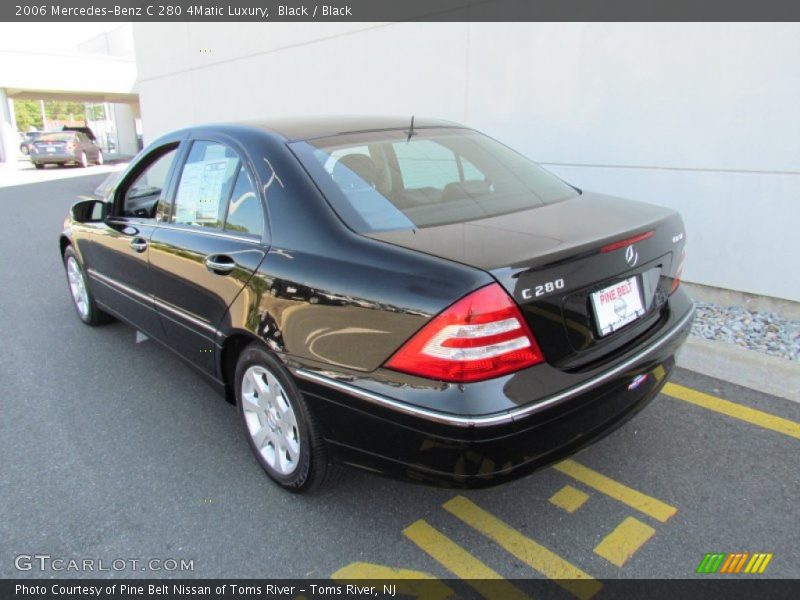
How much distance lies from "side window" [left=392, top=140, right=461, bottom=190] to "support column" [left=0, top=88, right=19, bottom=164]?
31770 millimetres

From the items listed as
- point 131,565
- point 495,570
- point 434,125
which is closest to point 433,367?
point 495,570

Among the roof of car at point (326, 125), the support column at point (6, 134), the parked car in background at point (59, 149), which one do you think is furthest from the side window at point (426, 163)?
the support column at point (6, 134)

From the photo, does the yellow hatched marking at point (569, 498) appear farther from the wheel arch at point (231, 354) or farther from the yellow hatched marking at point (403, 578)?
the wheel arch at point (231, 354)

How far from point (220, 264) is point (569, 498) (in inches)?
75.2

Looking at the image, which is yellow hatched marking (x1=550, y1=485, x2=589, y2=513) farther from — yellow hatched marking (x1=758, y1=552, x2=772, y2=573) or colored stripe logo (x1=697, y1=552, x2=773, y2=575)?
yellow hatched marking (x1=758, y1=552, x2=772, y2=573)

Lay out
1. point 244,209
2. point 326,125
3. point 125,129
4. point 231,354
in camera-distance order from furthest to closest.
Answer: point 125,129 → point 326,125 → point 231,354 → point 244,209

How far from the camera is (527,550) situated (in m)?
2.29

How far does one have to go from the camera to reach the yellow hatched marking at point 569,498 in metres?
2.52

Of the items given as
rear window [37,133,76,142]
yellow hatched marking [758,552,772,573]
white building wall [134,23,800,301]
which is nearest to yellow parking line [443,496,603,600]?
yellow hatched marking [758,552,772,573]

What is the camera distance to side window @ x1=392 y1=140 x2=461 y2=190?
9.09 feet

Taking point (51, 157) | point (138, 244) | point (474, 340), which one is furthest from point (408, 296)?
point (51, 157)

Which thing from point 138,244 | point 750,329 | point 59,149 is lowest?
point 750,329

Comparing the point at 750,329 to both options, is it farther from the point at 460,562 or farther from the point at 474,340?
the point at 474,340

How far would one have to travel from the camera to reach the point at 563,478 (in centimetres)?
270
